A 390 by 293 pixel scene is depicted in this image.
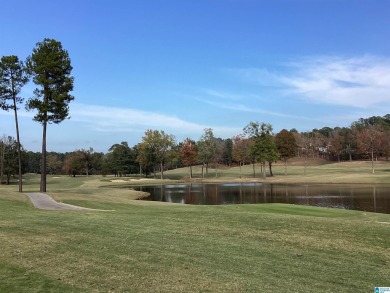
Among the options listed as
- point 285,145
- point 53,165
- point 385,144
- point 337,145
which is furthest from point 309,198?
point 53,165

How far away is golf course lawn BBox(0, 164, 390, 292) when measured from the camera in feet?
23.8

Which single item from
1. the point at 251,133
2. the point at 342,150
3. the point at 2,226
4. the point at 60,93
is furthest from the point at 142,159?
the point at 2,226

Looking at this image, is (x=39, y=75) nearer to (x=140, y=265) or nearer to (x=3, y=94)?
(x=3, y=94)

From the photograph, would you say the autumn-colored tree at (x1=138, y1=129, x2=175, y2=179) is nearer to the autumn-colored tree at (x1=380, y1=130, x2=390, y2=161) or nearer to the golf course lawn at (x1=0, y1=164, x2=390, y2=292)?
→ the autumn-colored tree at (x1=380, y1=130, x2=390, y2=161)

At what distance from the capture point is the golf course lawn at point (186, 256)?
7.25 m

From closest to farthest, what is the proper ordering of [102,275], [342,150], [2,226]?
[102,275] < [2,226] < [342,150]

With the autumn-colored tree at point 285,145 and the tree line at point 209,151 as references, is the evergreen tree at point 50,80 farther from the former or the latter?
the autumn-colored tree at point 285,145

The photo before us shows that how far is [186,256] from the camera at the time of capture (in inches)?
368

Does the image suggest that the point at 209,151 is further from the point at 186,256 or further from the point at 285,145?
the point at 186,256

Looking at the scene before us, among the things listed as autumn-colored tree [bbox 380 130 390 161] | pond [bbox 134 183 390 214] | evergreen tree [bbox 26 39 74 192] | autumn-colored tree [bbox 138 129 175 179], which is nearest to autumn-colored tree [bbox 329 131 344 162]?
autumn-colored tree [bbox 380 130 390 161]

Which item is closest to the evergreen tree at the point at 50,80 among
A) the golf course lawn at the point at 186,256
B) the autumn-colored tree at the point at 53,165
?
the golf course lawn at the point at 186,256

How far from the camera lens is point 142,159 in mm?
102562

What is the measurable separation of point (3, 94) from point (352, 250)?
35075 millimetres

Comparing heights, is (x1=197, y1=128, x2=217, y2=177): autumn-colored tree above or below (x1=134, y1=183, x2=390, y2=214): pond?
above
